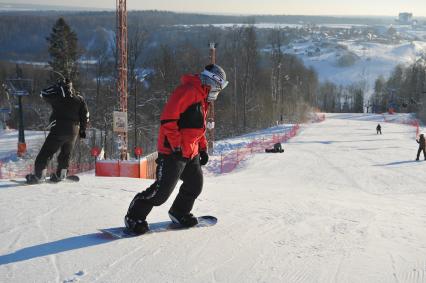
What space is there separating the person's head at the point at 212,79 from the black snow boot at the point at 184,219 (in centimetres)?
139

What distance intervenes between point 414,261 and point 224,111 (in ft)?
207

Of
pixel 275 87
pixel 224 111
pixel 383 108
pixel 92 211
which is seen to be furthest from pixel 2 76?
pixel 92 211

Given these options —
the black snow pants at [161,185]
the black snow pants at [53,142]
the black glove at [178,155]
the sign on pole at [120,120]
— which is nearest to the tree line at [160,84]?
the sign on pole at [120,120]

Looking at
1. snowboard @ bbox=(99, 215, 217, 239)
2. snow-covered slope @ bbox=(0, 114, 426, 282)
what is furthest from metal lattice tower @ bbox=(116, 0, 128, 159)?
snowboard @ bbox=(99, 215, 217, 239)

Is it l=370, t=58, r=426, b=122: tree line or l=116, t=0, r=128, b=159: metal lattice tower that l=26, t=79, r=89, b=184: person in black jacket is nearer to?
l=116, t=0, r=128, b=159: metal lattice tower

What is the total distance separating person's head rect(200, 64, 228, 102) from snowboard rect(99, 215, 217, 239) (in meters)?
1.50

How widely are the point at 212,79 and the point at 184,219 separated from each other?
5.43ft

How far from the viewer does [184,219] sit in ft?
18.1

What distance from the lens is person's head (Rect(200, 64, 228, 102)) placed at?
501 centimetres

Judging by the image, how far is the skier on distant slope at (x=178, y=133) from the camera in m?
4.85

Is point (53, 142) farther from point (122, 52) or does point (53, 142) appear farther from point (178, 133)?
point (122, 52)

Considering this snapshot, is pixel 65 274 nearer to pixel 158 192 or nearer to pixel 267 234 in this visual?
pixel 158 192

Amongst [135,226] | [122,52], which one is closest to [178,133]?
[135,226]

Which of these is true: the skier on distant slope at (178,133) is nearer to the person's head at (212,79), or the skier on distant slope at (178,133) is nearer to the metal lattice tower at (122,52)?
the person's head at (212,79)
